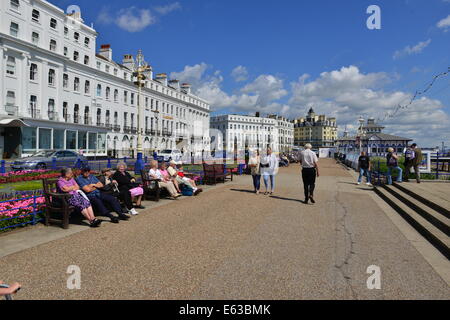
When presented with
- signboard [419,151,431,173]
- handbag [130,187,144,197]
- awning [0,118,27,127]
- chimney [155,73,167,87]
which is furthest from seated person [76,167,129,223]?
chimney [155,73,167,87]

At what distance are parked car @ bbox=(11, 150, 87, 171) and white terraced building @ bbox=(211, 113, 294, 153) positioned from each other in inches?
3399

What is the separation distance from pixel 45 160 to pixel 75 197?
565 inches

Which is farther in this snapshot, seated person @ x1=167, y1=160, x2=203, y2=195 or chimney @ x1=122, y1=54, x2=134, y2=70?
chimney @ x1=122, y1=54, x2=134, y2=70

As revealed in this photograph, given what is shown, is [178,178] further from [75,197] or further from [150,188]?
[75,197]

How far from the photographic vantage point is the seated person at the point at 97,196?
21.8 ft

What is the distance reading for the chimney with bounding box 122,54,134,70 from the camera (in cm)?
5338

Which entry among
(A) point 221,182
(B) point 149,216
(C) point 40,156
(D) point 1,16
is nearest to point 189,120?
(D) point 1,16

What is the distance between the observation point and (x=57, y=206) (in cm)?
620

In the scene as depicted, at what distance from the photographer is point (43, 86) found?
3425 cm

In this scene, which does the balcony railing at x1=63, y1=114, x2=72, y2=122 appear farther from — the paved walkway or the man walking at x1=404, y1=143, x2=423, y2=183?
the man walking at x1=404, y1=143, x2=423, y2=183

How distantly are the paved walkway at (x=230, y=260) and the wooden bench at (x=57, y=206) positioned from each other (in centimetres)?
59

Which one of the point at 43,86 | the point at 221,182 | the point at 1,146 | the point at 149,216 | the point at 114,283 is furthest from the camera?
the point at 43,86

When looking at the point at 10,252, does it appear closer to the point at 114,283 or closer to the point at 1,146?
the point at 114,283
